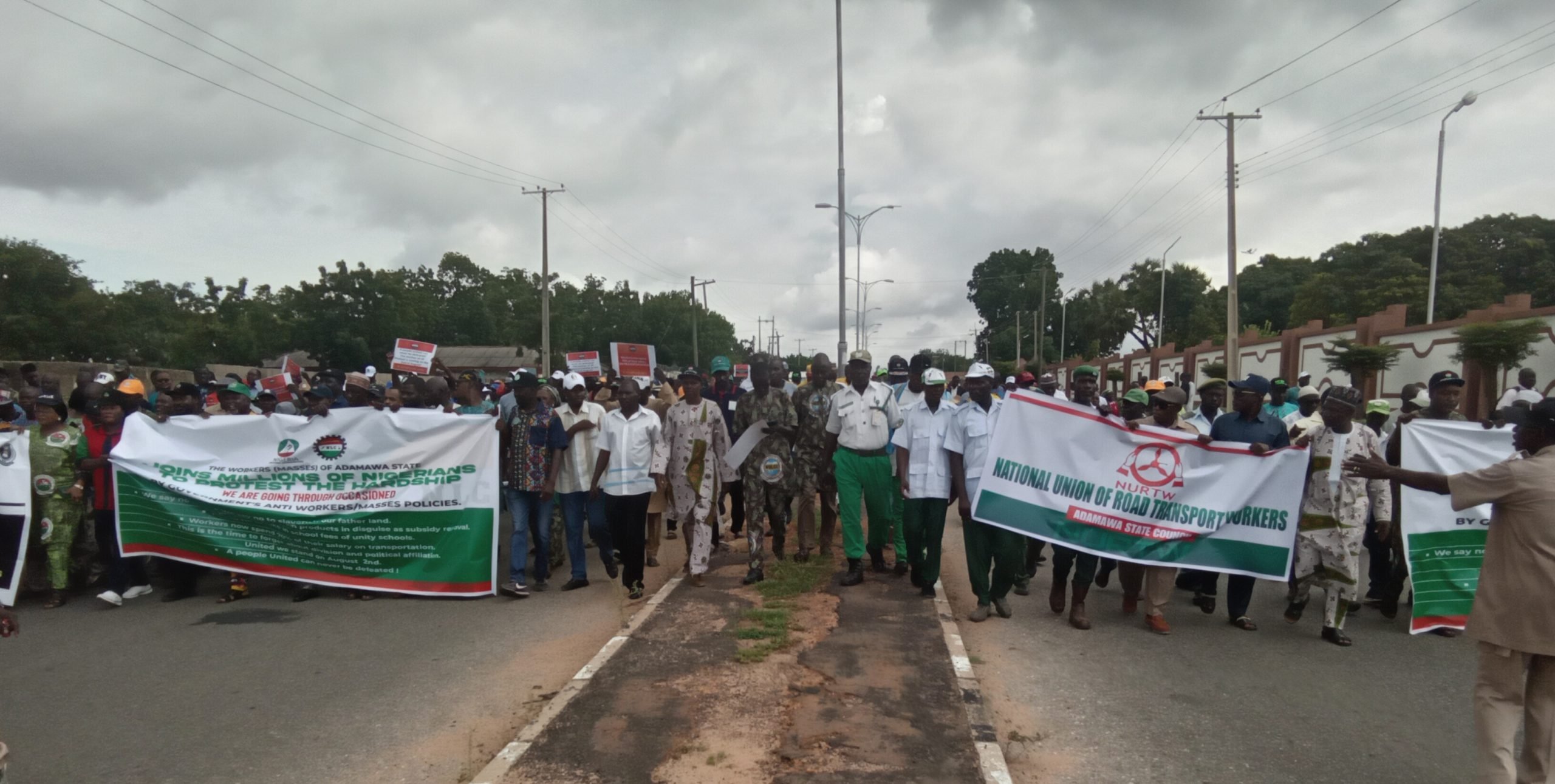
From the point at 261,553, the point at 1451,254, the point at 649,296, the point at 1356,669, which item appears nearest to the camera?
Result: the point at 1356,669

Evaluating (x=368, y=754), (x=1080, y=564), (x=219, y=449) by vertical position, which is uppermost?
(x=219, y=449)

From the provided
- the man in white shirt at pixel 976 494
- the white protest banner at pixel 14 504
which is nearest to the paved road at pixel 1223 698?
the man in white shirt at pixel 976 494

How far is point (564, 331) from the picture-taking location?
237ft

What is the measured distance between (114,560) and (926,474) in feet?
20.1

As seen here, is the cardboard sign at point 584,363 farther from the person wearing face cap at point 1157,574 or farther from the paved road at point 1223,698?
the person wearing face cap at point 1157,574

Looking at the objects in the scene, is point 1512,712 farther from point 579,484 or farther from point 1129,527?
point 579,484

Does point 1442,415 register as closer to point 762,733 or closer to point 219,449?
point 762,733

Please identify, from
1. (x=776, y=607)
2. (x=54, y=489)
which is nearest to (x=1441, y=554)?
(x=776, y=607)

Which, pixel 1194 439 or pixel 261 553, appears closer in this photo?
pixel 1194 439

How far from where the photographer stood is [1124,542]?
605cm

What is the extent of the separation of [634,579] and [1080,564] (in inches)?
129

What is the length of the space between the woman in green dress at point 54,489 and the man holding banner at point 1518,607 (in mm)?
8578

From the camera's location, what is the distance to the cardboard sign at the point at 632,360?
47.1ft

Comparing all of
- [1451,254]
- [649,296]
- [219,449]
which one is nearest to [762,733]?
[219,449]
